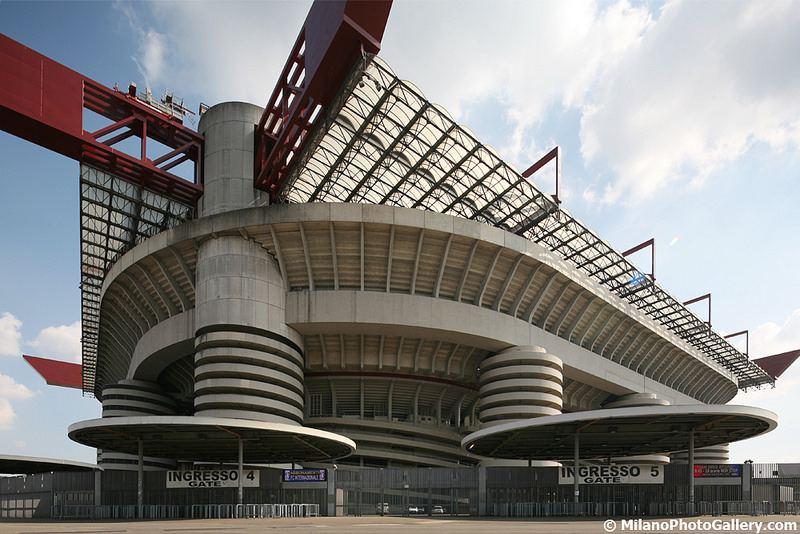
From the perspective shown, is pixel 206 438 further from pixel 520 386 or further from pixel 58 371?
pixel 58 371

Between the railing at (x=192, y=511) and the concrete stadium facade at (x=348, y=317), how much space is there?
8250 mm

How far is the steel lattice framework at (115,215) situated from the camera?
4987 cm

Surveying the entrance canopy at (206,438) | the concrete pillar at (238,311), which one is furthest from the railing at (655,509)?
the concrete pillar at (238,311)

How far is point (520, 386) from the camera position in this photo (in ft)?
166

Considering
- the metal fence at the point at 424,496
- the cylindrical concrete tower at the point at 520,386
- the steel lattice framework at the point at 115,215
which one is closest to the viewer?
the metal fence at the point at 424,496

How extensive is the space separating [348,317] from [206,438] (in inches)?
561

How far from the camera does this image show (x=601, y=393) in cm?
7006

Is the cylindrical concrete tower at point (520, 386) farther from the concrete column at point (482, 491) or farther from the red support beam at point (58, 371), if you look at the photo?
the red support beam at point (58, 371)

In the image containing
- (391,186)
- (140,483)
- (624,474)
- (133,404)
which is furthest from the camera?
(133,404)

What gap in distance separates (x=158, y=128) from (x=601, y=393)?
49547mm

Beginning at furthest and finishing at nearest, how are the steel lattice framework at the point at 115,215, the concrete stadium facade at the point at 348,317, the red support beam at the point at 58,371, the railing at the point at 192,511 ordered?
the red support beam at the point at 58,371 → the steel lattice framework at the point at 115,215 → the concrete stadium facade at the point at 348,317 → the railing at the point at 192,511

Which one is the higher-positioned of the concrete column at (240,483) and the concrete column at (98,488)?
the concrete column at (240,483)

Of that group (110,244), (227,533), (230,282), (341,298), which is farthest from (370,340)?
(227,533)

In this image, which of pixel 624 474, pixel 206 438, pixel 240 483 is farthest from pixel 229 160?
pixel 624 474
